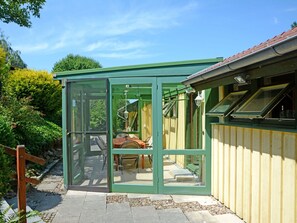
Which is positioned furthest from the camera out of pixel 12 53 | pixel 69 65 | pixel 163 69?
pixel 12 53

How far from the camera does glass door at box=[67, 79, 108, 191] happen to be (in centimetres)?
657

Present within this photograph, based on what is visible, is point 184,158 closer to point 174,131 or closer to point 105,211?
point 174,131

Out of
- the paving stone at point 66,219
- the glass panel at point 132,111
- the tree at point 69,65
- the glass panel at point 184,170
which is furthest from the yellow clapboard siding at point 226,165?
the tree at point 69,65

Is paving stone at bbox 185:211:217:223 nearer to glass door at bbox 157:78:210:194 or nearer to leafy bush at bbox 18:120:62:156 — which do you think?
glass door at bbox 157:78:210:194

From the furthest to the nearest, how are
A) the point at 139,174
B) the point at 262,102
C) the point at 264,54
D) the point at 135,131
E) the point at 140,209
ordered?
the point at 135,131 → the point at 139,174 → the point at 140,209 → the point at 262,102 → the point at 264,54

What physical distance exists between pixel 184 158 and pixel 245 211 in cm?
187

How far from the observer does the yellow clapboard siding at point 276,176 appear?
3.73 metres

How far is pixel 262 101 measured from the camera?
13.5 feet

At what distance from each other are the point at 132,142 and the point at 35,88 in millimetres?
6676

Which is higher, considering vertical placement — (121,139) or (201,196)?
(121,139)

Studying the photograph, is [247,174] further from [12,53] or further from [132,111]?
[12,53]

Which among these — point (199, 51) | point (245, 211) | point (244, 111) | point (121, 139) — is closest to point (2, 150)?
point (121, 139)

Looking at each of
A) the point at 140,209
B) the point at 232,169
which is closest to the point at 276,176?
the point at 232,169

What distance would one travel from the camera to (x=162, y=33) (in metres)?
13.3
